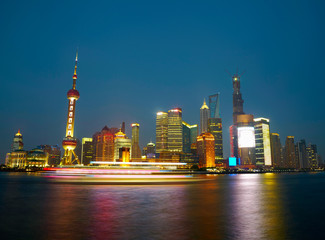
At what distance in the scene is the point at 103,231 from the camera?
14.1 m

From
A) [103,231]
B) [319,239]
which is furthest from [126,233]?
[319,239]

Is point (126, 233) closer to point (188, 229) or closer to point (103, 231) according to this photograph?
point (103, 231)

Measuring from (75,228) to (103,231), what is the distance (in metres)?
1.91

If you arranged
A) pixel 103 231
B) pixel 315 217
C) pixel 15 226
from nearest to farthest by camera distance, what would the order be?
1. pixel 103 231
2. pixel 15 226
3. pixel 315 217

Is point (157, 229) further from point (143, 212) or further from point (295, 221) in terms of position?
point (295, 221)

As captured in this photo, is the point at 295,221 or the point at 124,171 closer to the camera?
the point at 295,221

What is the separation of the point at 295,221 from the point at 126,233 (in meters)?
12.0

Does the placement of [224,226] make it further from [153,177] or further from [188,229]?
[153,177]

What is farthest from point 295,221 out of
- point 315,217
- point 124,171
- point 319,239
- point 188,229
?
point 124,171

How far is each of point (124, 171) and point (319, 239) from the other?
81664mm

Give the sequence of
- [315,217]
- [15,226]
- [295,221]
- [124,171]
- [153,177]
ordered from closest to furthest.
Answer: [15,226], [295,221], [315,217], [153,177], [124,171]

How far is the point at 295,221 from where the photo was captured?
1791cm

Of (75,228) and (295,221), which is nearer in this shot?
(75,228)

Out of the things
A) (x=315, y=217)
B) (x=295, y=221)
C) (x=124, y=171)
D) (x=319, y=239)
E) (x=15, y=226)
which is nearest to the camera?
(x=319, y=239)
